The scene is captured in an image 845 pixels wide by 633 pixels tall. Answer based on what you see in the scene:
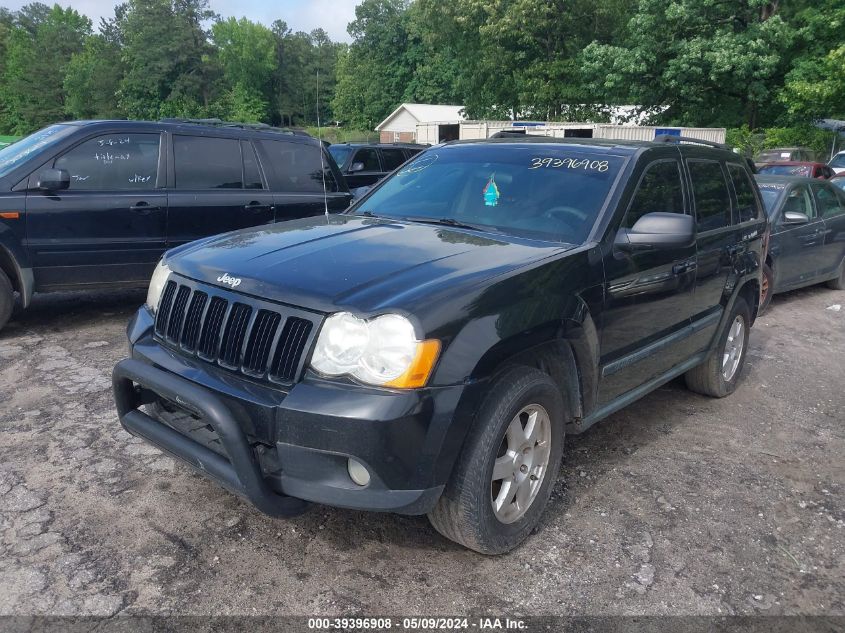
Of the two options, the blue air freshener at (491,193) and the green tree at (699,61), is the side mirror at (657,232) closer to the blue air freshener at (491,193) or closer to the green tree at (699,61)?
the blue air freshener at (491,193)

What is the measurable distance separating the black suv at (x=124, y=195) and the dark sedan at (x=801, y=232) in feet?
17.5

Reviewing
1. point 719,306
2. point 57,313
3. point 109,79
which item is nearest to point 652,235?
point 719,306

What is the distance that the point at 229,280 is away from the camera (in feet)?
9.74

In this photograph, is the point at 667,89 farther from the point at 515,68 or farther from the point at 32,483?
the point at 32,483

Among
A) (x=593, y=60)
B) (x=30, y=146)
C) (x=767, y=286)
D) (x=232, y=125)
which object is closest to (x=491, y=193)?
(x=232, y=125)

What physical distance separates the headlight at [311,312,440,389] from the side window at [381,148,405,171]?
10551 mm

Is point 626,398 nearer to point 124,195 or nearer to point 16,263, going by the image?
point 124,195

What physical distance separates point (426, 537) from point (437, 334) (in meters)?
1.16

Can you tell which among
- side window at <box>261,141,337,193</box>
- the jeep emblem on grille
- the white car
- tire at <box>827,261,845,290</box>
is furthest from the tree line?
tire at <box>827,261,845,290</box>

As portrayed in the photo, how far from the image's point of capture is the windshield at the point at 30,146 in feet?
19.3

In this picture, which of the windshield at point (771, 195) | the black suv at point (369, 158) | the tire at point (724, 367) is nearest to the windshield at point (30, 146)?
the tire at point (724, 367)

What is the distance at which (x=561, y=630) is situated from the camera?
8.70 feet

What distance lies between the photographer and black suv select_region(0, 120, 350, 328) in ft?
19.0

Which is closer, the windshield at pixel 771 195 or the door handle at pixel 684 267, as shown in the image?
the door handle at pixel 684 267
